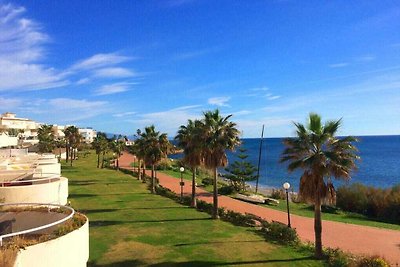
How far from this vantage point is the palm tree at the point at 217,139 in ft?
91.7

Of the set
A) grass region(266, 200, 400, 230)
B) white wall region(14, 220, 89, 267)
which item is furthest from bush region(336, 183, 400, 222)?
white wall region(14, 220, 89, 267)

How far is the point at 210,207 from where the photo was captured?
106 feet

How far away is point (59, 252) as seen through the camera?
8750mm

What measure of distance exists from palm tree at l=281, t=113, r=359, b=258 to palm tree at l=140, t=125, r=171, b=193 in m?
23.5

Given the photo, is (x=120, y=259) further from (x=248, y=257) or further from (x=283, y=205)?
(x=283, y=205)

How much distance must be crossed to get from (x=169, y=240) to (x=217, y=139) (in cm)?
916

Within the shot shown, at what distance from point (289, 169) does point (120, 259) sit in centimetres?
971

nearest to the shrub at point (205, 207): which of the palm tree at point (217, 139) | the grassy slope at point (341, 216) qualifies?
the palm tree at point (217, 139)

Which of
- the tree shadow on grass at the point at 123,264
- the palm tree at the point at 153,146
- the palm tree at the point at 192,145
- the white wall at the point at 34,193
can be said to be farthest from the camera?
the palm tree at the point at 153,146

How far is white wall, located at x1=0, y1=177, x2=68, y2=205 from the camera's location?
1734cm

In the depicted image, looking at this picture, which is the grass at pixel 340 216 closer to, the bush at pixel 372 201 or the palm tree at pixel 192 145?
the bush at pixel 372 201

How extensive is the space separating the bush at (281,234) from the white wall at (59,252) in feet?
48.8

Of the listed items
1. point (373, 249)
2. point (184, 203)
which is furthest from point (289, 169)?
point (184, 203)

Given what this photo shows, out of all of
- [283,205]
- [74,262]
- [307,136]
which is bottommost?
[283,205]
